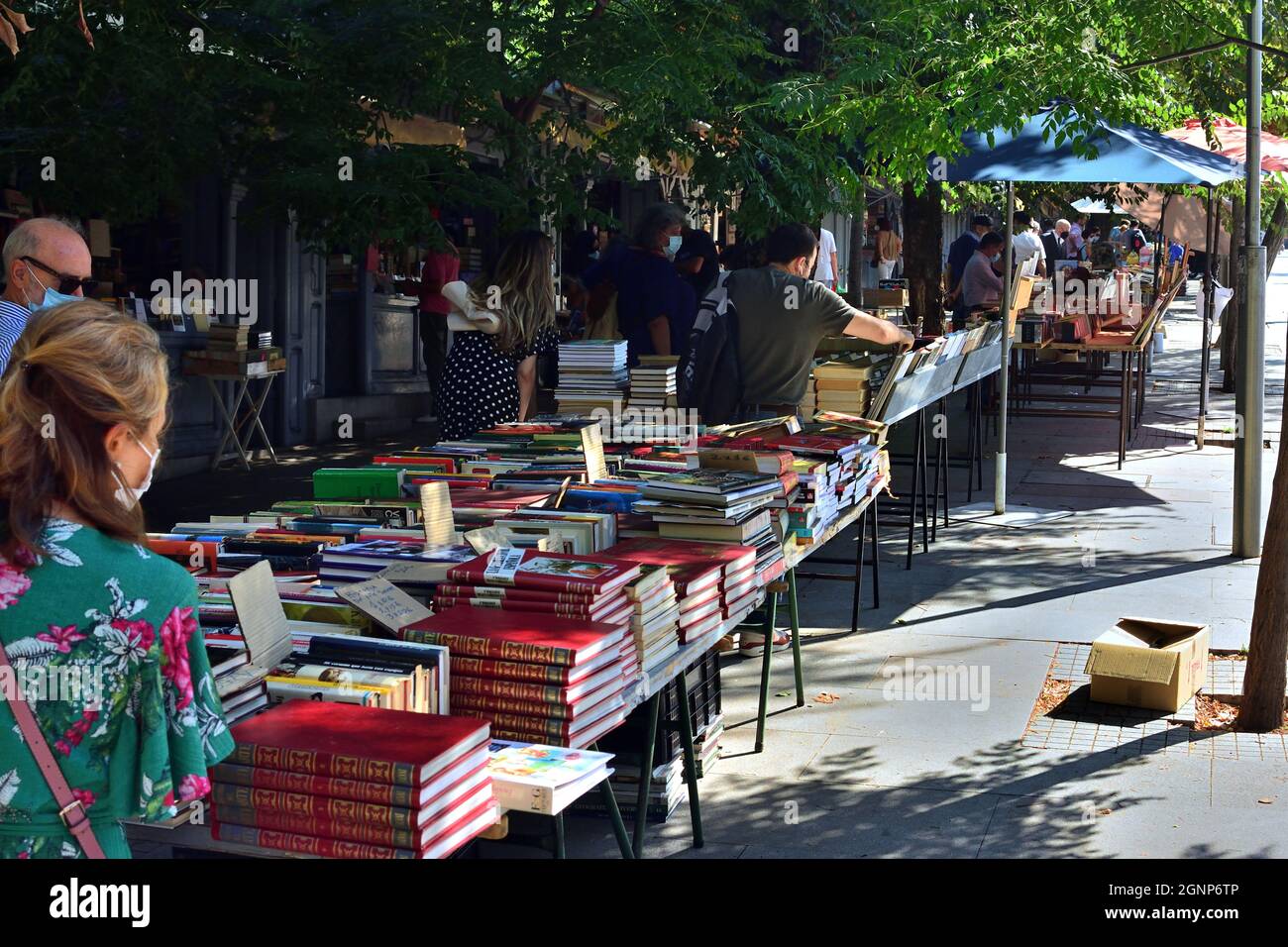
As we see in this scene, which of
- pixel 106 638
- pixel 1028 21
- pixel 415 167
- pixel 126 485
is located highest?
pixel 1028 21

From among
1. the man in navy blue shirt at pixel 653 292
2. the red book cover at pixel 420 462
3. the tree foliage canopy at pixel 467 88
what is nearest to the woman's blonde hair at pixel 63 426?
the red book cover at pixel 420 462

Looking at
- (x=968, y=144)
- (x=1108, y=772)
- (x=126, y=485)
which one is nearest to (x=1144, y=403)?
(x=968, y=144)

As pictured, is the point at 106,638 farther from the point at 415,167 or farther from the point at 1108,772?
the point at 415,167

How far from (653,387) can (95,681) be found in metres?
6.44

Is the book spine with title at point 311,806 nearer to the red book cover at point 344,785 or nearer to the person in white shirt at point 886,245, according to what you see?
the red book cover at point 344,785

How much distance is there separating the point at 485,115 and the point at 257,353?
341 cm

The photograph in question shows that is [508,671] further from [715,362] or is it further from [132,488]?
[715,362]

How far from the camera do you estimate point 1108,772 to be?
5.80 metres

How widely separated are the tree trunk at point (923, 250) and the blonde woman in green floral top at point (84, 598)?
517 inches

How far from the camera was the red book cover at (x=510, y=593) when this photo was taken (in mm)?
3936

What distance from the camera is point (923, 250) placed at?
15469 millimetres

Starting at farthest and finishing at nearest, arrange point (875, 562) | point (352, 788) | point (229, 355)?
1. point (229, 355)
2. point (875, 562)
3. point (352, 788)

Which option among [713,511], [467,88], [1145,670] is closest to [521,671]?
[713,511]

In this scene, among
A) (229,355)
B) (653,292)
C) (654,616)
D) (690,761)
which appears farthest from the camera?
(229,355)
